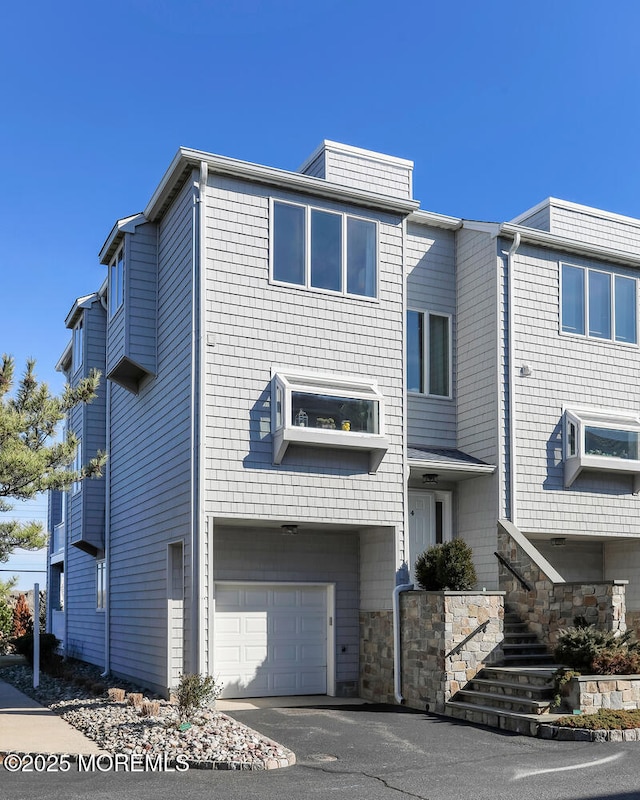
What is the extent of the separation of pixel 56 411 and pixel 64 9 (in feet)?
23.0

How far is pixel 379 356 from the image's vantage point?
14.9 m

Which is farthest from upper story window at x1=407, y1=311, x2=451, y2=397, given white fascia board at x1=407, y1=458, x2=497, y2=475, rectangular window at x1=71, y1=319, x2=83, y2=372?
rectangular window at x1=71, y1=319, x2=83, y2=372

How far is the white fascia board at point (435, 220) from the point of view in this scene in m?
16.8

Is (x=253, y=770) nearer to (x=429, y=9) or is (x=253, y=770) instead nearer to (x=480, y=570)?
(x=480, y=570)

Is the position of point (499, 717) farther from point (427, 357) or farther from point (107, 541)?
point (107, 541)

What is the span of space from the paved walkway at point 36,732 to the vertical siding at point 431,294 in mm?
7637

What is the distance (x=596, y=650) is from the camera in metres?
12.1

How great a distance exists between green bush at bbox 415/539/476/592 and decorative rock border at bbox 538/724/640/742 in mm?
2978

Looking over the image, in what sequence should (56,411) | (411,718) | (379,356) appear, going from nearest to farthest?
(56,411), (411,718), (379,356)

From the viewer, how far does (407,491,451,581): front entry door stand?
16.3 m

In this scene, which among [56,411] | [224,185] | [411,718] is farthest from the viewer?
[224,185]

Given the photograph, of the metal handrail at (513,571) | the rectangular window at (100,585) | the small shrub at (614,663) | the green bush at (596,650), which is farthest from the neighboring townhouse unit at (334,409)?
the small shrub at (614,663)

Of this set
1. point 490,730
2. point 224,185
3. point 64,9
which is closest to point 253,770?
point 490,730

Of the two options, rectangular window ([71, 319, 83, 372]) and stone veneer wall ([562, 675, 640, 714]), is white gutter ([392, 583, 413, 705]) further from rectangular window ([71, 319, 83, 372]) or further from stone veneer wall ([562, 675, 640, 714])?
rectangular window ([71, 319, 83, 372])
